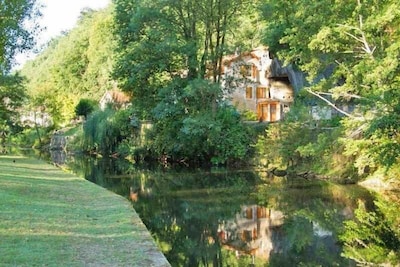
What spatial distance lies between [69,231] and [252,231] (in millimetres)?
5204

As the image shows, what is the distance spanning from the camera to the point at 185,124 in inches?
1341

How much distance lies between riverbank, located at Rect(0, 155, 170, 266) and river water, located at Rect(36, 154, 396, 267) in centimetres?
100

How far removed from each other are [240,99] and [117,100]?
57.8ft

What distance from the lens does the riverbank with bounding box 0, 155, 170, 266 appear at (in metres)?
8.28

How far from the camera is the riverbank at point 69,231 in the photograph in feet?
27.2

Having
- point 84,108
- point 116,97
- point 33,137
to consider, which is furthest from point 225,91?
point 33,137

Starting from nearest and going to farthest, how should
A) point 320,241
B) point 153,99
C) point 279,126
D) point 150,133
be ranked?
point 320,241
point 279,126
point 153,99
point 150,133

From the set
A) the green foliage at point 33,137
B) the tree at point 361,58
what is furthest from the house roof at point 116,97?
the tree at point 361,58

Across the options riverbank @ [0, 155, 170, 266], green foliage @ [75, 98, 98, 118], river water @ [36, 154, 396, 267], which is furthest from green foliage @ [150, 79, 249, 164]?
green foliage @ [75, 98, 98, 118]

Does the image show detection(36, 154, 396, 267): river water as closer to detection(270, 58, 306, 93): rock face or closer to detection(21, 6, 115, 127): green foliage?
detection(270, 58, 306, 93): rock face

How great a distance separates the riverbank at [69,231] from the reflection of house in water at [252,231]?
7.27 ft

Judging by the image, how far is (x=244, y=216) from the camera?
16.1 meters

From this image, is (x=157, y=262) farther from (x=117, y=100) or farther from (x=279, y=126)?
(x=117, y=100)

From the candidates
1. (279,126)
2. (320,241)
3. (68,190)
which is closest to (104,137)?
(279,126)
